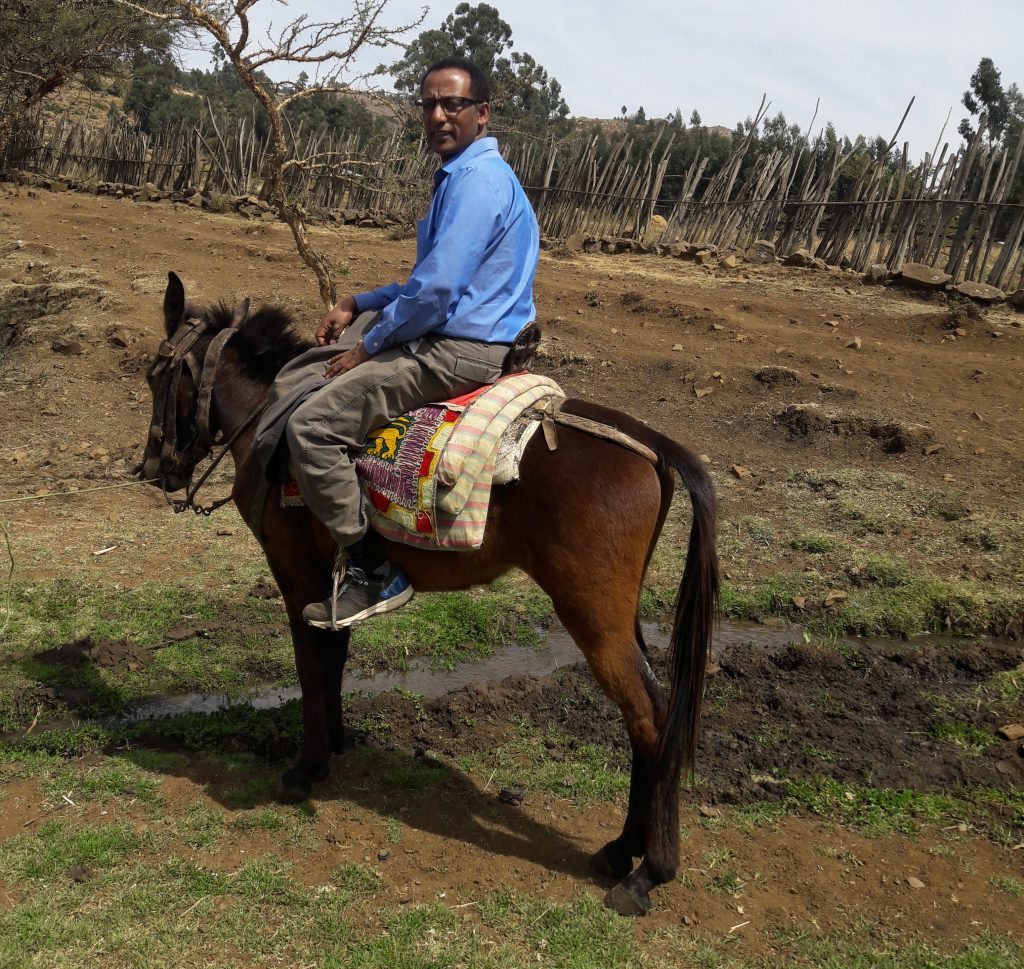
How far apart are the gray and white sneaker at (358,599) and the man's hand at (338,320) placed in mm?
1042

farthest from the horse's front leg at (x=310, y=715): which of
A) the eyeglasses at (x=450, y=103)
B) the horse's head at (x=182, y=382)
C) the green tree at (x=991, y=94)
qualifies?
the green tree at (x=991, y=94)

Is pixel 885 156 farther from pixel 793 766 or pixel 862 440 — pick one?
pixel 793 766

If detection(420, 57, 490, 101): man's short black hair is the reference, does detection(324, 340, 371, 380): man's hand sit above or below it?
below

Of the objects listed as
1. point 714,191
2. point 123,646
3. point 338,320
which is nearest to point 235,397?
point 338,320

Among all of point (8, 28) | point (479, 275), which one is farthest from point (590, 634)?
point (8, 28)

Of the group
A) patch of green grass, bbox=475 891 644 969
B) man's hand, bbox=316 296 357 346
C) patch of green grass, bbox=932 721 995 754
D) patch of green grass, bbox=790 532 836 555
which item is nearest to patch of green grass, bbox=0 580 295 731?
man's hand, bbox=316 296 357 346

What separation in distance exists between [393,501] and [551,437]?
661 mm

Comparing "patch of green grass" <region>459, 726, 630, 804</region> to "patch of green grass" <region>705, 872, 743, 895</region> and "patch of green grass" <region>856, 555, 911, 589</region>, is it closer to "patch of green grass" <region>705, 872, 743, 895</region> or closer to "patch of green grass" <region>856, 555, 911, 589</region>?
"patch of green grass" <region>705, 872, 743, 895</region>

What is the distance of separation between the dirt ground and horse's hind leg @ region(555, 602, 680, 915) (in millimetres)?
142

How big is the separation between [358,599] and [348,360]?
958 millimetres

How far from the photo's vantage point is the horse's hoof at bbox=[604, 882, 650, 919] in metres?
3.40

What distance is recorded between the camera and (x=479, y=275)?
3.57 metres

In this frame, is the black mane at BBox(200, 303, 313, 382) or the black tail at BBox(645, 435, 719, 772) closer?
the black tail at BBox(645, 435, 719, 772)

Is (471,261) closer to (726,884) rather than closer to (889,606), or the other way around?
(726,884)
